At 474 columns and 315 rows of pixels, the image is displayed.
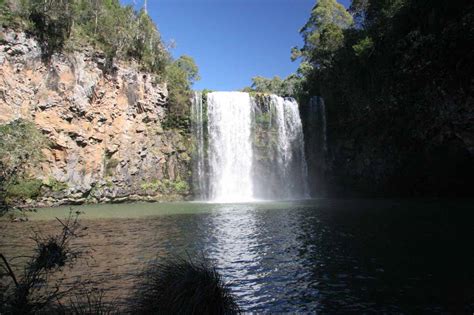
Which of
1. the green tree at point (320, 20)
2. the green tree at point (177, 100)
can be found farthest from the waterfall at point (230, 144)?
the green tree at point (320, 20)

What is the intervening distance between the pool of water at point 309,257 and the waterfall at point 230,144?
1923cm

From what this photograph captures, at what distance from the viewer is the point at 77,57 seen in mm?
32594

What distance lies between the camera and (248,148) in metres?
38.0

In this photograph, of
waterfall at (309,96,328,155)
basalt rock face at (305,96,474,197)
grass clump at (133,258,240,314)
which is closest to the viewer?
grass clump at (133,258,240,314)

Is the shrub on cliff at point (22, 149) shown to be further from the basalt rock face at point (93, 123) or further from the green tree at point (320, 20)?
A: the green tree at point (320, 20)

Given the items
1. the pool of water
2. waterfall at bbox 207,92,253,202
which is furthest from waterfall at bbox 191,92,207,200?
the pool of water

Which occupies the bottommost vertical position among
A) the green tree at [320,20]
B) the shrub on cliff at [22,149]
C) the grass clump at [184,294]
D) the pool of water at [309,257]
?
the pool of water at [309,257]

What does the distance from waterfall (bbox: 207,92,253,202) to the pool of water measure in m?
19.2

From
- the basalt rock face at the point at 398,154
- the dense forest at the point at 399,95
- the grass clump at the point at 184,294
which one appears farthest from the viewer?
the basalt rock face at the point at 398,154

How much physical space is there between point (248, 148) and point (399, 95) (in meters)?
15.5

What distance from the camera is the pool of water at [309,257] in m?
6.90

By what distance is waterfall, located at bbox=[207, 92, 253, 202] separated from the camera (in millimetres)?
36906

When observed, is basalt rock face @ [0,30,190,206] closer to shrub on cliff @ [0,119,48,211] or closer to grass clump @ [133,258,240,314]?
shrub on cliff @ [0,119,48,211]

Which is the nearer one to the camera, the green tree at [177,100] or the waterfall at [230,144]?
the waterfall at [230,144]
